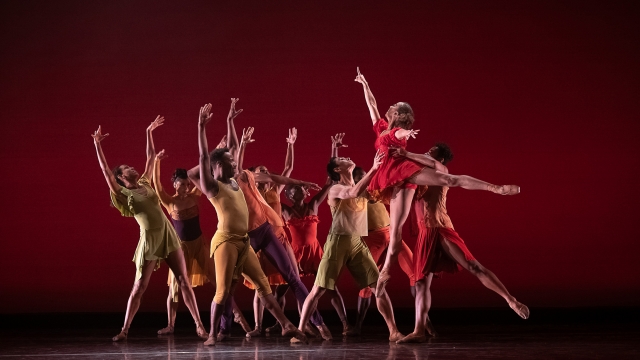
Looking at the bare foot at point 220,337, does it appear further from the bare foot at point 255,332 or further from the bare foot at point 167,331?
the bare foot at point 167,331

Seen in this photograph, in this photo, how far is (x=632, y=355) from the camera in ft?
16.0

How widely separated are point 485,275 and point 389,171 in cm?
90

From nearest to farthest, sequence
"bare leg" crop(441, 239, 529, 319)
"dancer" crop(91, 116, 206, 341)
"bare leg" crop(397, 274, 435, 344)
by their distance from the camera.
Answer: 1. "bare leg" crop(441, 239, 529, 319)
2. "bare leg" crop(397, 274, 435, 344)
3. "dancer" crop(91, 116, 206, 341)

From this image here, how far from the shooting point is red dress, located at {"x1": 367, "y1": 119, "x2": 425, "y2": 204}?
535 centimetres

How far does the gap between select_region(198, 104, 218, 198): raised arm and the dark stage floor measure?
105cm

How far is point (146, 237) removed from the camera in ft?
20.3

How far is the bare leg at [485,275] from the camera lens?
5254 mm

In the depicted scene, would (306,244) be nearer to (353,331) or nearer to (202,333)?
(353,331)

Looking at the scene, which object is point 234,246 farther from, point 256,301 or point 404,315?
point 404,315

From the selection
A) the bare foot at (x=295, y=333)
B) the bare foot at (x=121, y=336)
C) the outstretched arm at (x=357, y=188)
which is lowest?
the bare foot at (x=121, y=336)

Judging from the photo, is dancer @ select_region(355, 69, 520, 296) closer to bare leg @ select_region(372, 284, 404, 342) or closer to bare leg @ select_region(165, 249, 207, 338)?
bare leg @ select_region(372, 284, 404, 342)

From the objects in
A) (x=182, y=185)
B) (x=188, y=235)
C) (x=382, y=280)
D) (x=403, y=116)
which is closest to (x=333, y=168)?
(x=403, y=116)

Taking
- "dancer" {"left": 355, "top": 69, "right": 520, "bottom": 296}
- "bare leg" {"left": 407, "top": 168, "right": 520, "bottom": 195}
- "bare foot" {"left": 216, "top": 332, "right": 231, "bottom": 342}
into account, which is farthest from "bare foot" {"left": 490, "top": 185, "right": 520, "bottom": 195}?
"bare foot" {"left": 216, "top": 332, "right": 231, "bottom": 342}

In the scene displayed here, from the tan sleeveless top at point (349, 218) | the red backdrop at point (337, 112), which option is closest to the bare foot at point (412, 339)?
the tan sleeveless top at point (349, 218)
